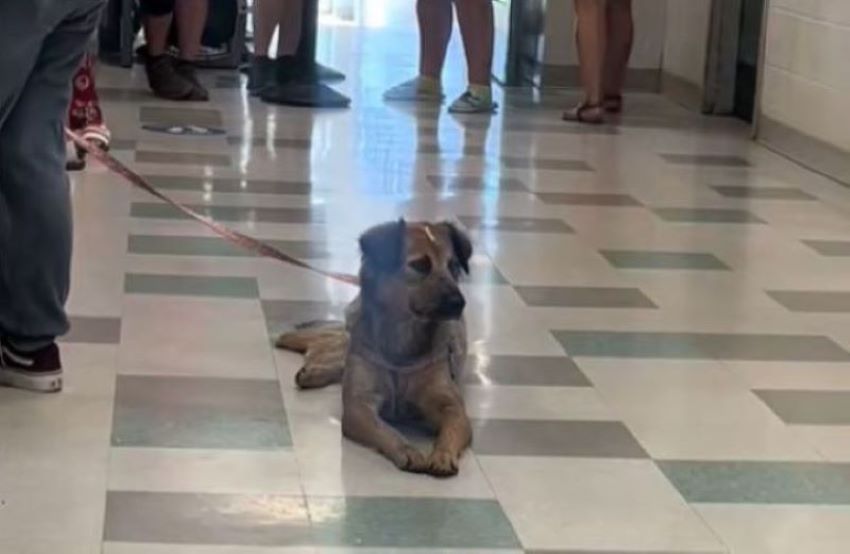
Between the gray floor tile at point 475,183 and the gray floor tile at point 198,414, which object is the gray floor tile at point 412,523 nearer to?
the gray floor tile at point 198,414

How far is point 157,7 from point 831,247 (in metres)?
3.42

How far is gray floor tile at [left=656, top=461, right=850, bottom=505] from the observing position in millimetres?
2951

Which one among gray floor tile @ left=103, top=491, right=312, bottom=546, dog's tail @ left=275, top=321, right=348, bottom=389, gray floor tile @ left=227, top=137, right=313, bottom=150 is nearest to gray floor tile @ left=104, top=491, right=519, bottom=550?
gray floor tile @ left=103, top=491, right=312, bottom=546

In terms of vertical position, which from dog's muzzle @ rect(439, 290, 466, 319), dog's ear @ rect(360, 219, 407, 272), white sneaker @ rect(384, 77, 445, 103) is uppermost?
dog's ear @ rect(360, 219, 407, 272)

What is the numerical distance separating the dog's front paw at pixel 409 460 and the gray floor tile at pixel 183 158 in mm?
3057

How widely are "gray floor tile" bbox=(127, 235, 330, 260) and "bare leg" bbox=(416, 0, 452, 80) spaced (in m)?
3.17

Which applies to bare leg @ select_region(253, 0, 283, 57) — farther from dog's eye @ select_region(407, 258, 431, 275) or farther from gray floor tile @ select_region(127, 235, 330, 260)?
dog's eye @ select_region(407, 258, 431, 275)

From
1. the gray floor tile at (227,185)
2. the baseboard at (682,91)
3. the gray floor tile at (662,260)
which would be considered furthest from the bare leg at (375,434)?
the baseboard at (682,91)

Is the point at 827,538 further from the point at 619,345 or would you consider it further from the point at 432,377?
the point at 619,345

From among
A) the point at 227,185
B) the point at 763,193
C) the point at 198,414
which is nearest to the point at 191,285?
the point at 198,414

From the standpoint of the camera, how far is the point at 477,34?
7566mm

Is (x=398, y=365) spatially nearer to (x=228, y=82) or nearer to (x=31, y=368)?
(x=31, y=368)

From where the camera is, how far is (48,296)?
327 cm

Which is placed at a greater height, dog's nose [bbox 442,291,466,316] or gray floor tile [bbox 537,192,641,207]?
dog's nose [bbox 442,291,466,316]
